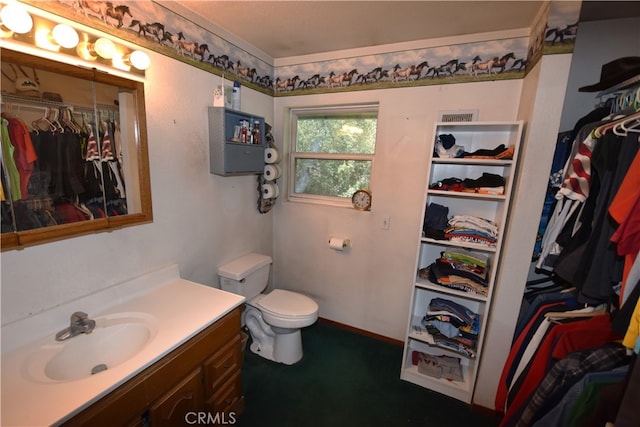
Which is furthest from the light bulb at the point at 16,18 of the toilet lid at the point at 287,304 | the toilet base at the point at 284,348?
the toilet base at the point at 284,348

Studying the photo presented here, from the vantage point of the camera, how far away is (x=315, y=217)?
2453mm

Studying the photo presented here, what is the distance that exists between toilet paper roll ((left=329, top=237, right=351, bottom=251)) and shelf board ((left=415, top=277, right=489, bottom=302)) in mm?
669

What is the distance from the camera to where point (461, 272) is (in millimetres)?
1772

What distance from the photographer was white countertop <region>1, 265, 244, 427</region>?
0.82 m

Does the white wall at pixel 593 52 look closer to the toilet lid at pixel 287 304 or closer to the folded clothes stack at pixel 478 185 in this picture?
the folded clothes stack at pixel 478 185

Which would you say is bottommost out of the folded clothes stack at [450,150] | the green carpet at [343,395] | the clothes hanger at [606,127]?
the green carpet at [343,395]

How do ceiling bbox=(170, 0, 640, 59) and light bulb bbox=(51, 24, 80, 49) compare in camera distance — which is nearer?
light bulb bbox=(51, 24, 80, 49)

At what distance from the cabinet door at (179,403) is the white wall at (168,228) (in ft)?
2.05

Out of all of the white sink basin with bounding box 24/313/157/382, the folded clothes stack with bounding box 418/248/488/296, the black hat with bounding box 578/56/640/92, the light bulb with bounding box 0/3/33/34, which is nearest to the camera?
the light bulb with bounding box 0/3/33/34

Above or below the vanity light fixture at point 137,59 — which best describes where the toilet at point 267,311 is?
below

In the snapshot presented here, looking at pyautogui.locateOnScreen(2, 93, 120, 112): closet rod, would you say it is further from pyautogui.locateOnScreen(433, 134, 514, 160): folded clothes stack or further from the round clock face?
pyautogui.locateOnScreen(433, 134, 514, 160): folded clothes stack

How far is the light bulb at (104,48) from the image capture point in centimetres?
119

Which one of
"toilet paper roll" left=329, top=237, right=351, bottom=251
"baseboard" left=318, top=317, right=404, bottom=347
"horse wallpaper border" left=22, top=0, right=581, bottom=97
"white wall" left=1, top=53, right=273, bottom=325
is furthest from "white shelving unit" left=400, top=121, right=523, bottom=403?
"white wall" left=1, top=53, right=273, bottom=325

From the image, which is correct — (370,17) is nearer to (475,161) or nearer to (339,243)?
(475,161)
